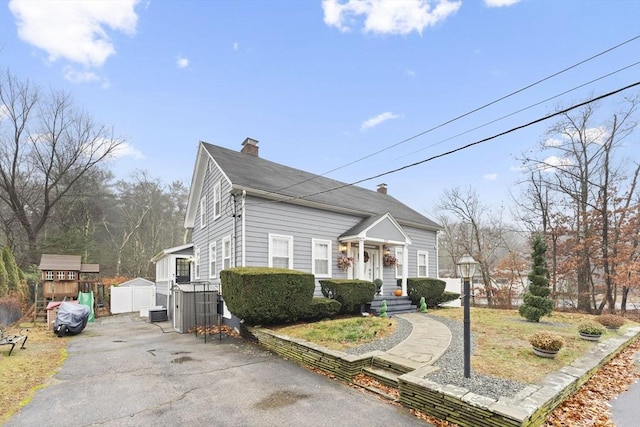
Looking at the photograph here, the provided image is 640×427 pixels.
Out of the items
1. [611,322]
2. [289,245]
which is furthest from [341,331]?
[611,322]

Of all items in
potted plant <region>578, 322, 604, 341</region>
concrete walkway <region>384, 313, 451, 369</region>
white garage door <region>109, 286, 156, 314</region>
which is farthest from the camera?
white garage door <region>109, 286, 156, 314</region>

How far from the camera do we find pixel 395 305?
40.7ft

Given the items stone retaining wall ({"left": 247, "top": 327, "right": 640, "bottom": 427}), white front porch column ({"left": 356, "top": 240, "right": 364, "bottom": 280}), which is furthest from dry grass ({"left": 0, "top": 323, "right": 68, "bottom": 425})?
white front porch column ({"left": 356, "top": 240, "right": 364, "bottom": 280})

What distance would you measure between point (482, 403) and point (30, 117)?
1089 inches

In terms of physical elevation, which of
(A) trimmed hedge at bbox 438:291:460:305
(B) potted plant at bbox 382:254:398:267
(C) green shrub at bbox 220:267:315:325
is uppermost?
(B) potted plant at bbox 382:254:398:267

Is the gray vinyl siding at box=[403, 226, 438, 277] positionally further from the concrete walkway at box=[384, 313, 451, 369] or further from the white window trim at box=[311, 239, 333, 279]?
the concrete walkway at box=[384, 313, 451, 369]

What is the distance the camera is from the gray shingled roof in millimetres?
11234

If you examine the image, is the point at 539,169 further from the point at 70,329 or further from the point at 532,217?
the point at 70,329

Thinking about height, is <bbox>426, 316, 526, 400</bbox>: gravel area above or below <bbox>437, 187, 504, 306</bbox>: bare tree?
below

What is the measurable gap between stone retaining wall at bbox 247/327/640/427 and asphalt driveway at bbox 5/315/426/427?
250mm

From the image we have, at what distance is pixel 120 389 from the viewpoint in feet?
17.0

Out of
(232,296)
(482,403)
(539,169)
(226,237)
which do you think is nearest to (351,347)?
(482,403)

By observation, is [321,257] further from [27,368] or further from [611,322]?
[611,322]

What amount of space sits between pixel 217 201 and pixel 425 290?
9.35m
